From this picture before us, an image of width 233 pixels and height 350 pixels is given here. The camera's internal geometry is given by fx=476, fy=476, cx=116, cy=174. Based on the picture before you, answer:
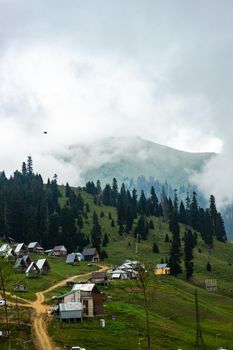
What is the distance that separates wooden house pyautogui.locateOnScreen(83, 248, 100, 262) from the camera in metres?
185

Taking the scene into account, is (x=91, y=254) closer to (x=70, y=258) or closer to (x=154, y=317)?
(x=70, y=258)

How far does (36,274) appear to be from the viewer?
472 ft

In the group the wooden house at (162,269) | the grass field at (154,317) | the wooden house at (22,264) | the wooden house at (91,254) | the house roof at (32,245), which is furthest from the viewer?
the house roof at (32,245)

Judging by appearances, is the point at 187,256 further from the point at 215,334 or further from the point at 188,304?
the point at 215,334

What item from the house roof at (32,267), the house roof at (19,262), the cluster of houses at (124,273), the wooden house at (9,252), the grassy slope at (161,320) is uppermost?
the wooden house at (9,252)

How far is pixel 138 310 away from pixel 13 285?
125 ft

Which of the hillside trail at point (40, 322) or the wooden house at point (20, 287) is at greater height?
the wooden house at point (20, 287)

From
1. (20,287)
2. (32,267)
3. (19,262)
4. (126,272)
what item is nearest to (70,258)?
(19,262)

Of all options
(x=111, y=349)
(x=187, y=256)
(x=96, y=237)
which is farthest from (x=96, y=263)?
(x=111, y=349)

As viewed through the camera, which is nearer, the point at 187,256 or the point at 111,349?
the point at 111,349

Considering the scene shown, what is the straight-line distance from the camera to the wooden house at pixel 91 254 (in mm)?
185375

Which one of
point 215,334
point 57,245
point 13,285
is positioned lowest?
point 215,334

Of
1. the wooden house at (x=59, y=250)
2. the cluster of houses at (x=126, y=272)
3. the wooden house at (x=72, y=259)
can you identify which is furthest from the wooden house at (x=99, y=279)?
the wooden house at (x=59, y=250)

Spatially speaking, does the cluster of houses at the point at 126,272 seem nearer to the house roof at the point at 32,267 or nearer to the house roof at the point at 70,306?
the house roof at the point at 32,267
